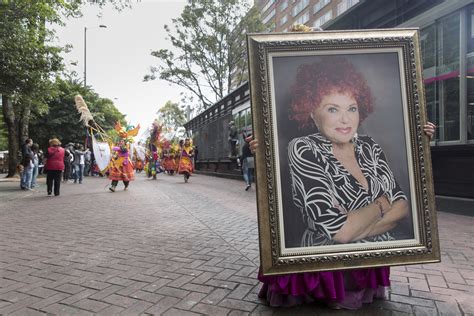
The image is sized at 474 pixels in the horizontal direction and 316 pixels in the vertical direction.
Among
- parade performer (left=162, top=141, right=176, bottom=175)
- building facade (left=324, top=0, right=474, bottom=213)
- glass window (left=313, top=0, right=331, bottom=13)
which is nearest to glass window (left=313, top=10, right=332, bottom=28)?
glass window (left=313, top=0, right=331, bottom=13)

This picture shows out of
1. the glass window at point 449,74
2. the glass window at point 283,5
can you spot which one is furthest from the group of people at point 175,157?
the glass window at point 283,5

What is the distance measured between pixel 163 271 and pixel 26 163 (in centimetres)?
1080

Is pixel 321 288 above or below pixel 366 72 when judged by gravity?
below

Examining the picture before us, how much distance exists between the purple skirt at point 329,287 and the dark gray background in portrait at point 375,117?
38 centimetres

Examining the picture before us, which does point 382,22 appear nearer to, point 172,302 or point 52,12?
point 172,302

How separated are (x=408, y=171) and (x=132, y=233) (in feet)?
13.2

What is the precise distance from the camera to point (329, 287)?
2453 millimetres

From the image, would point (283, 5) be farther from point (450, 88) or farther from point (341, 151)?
point (341, 151)

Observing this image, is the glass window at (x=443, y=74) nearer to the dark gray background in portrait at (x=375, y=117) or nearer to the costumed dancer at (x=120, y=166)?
the dark gray background in portrait at (x=375, y=117)

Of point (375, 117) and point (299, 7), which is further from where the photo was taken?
point (299, 7)

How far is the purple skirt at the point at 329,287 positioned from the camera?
2461 mm

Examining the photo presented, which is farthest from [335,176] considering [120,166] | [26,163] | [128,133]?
[26,163]

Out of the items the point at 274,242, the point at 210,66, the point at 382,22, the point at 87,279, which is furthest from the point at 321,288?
the point at 210,66

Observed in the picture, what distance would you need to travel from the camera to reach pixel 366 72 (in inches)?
97.7
